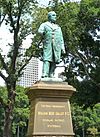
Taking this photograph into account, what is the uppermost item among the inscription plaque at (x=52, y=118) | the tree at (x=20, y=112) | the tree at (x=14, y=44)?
the tree at (x=20, y=112)

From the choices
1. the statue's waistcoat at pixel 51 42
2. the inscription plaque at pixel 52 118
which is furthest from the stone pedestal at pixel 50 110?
the statue's waistcoat at pixel 51 42

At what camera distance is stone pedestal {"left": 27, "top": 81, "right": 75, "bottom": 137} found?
42.0 ft

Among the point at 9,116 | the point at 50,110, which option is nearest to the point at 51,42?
the point at 50,110

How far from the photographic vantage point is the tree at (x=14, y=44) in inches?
969

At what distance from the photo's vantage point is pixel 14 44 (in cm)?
2553

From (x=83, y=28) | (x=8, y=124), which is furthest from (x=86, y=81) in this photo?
(x=8, y=124)

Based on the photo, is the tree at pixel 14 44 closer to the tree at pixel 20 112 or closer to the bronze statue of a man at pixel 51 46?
the bronze statue of a man at pixel 51 46

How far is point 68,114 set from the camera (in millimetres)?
13109

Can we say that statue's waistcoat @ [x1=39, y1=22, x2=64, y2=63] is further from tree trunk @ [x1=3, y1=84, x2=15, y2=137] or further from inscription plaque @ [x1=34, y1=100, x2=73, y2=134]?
tree trunk @ [x1=3, y1=84, x2=15, y2=137]

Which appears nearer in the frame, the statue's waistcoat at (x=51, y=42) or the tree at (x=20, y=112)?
the statue's waistcoat at (x=51, y=42)

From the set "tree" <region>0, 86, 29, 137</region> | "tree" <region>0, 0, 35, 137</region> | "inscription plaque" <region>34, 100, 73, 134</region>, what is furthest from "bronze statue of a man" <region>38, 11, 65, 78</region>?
"tree" <region>0, 86, 29, 137</region>

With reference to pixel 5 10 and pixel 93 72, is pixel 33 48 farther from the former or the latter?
pixel 93 72

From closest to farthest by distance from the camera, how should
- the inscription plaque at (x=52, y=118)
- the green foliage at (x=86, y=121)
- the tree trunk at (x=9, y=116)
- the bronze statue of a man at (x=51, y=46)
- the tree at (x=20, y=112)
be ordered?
the inscription plaque at (x=52, y=118) → the bronze statue of a man at (x=51, y=46) → the tree trunk at (x=9, y=116) → the tree at (x=20, y=112) → the green foliage at (x=86, y=121)

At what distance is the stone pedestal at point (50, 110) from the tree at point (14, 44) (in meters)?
11.4
